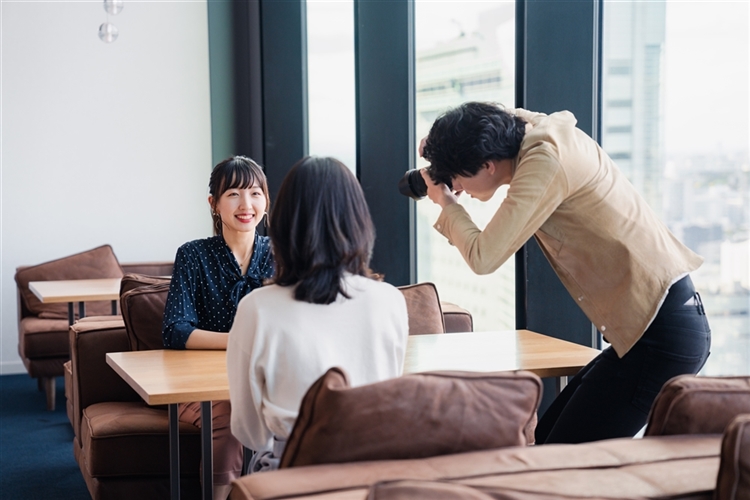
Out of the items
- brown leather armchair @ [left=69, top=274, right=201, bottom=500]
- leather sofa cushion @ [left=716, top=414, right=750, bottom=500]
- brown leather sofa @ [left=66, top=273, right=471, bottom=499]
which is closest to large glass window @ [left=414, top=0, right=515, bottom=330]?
brown leather sofa @ [left=66, top=273, right=471, bottom=499]

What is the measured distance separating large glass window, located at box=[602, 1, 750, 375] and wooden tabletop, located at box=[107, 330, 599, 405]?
419mm

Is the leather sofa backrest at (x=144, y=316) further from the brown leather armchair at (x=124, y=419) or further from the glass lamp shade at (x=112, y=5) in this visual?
the glass lamp shade at (x=112, y=5)

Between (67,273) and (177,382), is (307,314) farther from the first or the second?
(67,273)

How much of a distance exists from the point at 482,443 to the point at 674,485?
0.25m

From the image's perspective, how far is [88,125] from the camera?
5.66 metres

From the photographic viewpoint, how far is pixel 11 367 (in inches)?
221

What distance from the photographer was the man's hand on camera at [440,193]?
198cm

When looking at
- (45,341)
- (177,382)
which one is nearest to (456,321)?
(177,382)

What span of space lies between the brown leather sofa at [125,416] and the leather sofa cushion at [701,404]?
5.38 ft

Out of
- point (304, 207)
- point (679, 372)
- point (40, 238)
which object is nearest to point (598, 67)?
point (679, 372)

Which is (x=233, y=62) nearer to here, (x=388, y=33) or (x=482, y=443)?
(x=388, y=33)

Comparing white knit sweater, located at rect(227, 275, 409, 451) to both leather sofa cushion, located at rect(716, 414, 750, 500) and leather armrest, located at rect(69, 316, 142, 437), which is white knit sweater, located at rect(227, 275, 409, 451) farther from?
leather armrest, located at rect(69, 316, 142, 437)

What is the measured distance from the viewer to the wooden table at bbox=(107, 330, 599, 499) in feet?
6.03

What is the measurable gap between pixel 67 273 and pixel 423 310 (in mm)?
3033
